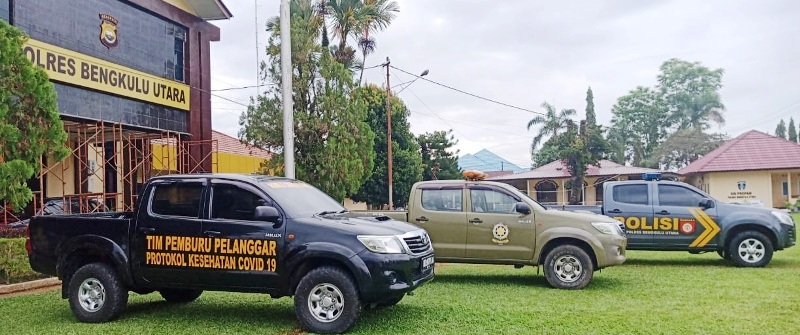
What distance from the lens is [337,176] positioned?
56.5 feet

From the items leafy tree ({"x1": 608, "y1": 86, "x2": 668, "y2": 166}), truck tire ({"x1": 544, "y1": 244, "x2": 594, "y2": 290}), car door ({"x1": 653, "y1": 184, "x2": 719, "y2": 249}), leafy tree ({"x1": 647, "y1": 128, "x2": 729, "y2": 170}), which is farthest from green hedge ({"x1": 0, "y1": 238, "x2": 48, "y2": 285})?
leafy tree ({"x1": 608, "y1": 86, "x2": 668, "y2": 166})

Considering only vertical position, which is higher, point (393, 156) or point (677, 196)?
point (393, 156)

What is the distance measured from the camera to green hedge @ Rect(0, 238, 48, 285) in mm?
10812

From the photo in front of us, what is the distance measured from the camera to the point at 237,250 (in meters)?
7.19

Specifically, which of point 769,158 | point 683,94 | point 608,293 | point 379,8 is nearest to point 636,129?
point 683,94

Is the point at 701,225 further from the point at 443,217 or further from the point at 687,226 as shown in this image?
the point at 443,217

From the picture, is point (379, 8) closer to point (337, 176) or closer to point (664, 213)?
point (337, 176)

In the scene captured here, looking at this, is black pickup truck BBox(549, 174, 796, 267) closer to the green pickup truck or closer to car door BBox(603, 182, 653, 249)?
car door BBox(603, 182, 653, 249)

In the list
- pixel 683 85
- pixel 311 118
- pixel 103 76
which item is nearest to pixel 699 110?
pixel 683 85

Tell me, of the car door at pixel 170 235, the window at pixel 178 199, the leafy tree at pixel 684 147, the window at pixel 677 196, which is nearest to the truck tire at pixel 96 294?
the car door at pixel 170 235

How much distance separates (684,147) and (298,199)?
53587 mm

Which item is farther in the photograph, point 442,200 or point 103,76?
point 103,76

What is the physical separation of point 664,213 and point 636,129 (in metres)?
54.5

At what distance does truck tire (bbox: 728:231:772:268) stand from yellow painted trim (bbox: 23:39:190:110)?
45.2ft
